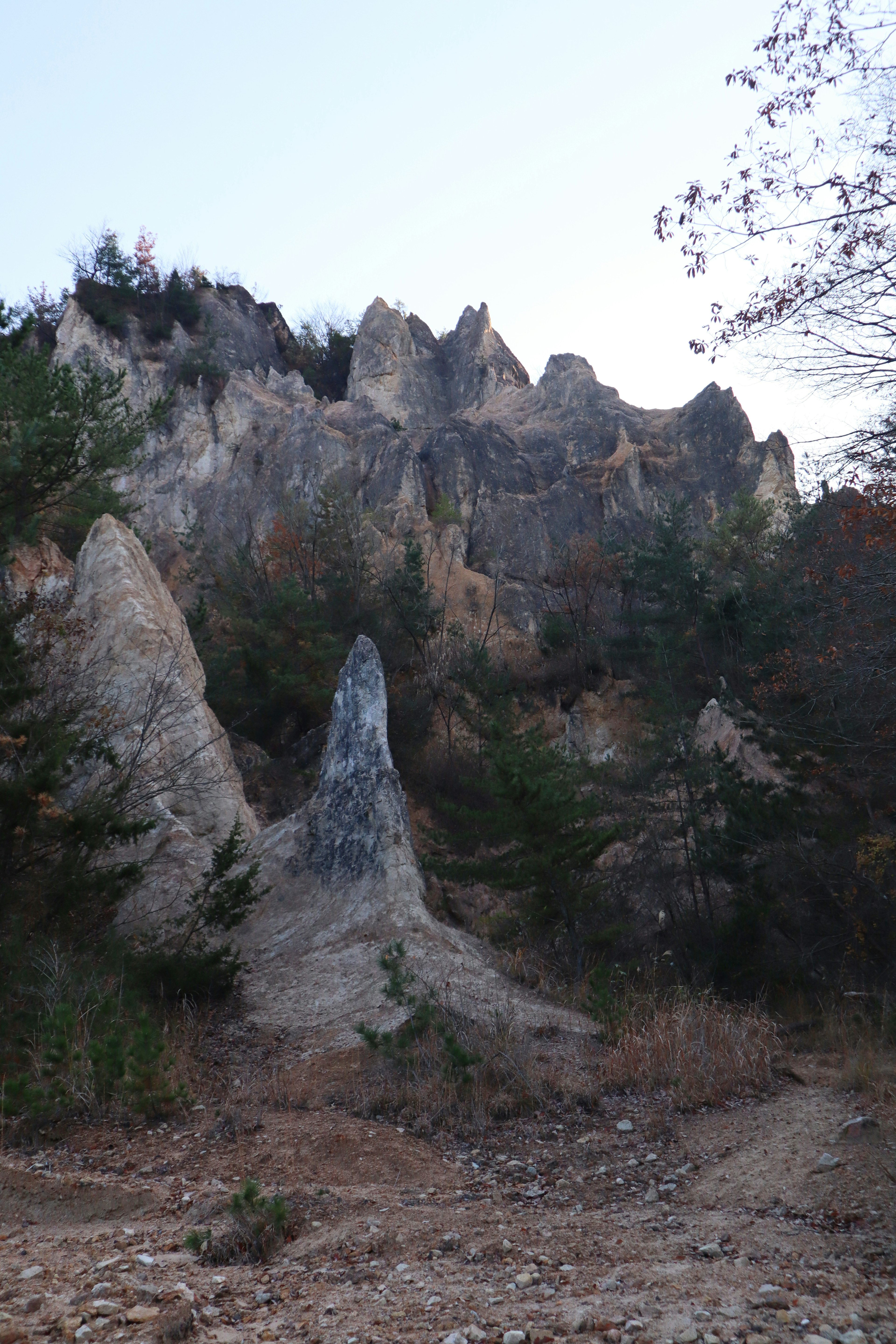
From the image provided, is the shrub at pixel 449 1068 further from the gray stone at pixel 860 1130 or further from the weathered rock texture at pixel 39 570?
the weathered rock texture at pixel 39 570

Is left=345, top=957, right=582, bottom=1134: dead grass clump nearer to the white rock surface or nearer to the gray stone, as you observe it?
the white rock surface

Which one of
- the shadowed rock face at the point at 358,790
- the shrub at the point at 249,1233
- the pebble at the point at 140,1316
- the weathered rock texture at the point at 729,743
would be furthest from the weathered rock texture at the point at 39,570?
the pebble at the point at 140,1316

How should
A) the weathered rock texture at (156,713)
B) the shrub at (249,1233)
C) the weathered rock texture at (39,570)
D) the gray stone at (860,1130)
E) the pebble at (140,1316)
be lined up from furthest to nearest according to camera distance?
the weathered rock texture at (39,570), the weathered rock texture at (156,713), the gray stone at (860,1130), the shrub at (249,1233), the pebble at (140,1316)

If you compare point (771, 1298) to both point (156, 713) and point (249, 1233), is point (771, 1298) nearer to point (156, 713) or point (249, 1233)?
point (249, 1233)

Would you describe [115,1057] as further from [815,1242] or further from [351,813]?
[351,813]

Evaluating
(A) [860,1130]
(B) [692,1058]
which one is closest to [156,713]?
(B) [692,1058]

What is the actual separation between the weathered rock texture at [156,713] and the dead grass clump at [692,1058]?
524 centimetres

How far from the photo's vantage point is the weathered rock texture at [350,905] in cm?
934

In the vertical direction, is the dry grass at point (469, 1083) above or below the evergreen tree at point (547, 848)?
below

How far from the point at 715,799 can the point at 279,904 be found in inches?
277

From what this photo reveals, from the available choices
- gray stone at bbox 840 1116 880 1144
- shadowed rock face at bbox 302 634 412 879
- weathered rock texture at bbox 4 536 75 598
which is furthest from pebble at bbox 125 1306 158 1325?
weathered rock texture at bbox 4 536 75 598

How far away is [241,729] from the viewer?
20.1m

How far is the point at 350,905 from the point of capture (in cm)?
1110

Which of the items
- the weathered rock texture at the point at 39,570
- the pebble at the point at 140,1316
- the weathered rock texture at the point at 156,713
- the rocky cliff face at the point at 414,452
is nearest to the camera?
the pebble at the point at 140,1316
